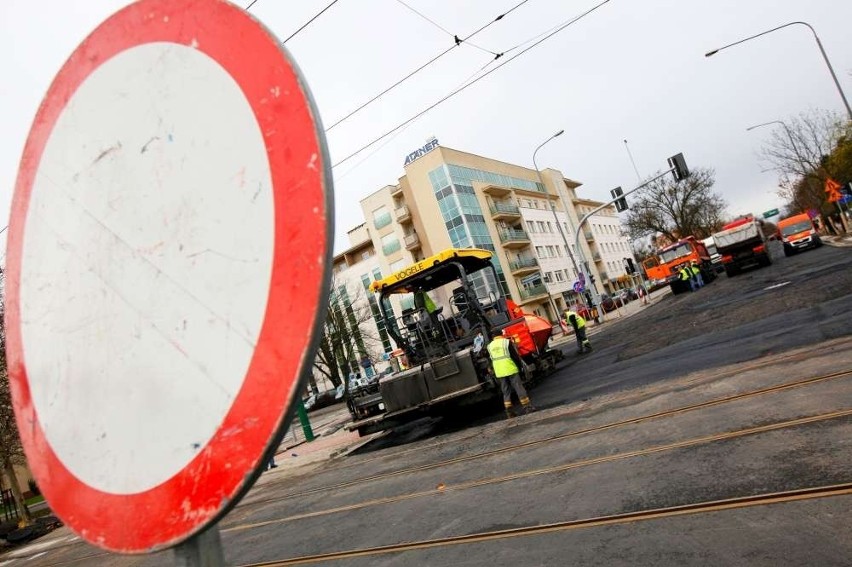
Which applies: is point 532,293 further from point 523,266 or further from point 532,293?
point 523,266

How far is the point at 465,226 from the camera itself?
1965 inches

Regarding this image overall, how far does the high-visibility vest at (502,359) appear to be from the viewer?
9.49m

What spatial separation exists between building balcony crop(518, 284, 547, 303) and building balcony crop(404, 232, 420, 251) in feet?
36.4

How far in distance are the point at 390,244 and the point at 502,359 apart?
150 ft

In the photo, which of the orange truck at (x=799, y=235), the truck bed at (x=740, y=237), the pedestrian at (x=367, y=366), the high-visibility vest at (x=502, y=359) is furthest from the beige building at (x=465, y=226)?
the high-visibility vest at (x=502, y=359)

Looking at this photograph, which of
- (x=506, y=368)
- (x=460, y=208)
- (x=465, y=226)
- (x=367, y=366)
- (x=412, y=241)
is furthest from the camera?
(x=412, y=241)

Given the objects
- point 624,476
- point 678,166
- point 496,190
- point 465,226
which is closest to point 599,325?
point 678,166

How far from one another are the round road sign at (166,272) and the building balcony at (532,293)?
52555mm

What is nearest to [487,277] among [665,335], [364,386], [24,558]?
[364,386]

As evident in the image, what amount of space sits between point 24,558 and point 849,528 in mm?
13981

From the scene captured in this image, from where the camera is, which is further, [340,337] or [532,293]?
[532,293]

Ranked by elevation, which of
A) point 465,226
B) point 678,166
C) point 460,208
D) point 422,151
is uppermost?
point 422,151

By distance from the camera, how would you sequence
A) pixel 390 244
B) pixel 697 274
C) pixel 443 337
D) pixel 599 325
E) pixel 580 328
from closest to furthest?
pixel 443 337 → pixel 580 328 → pixel 599 325 → pixel 697 274 → pixel 390 244

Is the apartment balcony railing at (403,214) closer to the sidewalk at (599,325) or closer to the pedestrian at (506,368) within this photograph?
the sidewalk at (599,325)
